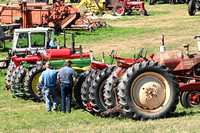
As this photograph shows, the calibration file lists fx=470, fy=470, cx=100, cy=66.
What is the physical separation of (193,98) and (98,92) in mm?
2514

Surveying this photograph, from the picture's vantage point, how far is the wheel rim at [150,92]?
1011 centimetres

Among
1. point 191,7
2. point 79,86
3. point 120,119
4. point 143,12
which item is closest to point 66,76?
point 79,86

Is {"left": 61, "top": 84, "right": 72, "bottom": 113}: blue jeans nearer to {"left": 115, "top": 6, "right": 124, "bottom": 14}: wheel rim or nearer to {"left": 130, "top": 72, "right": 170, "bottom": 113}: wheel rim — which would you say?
{"left": 130, "top": 72, "right": 170, "bottom": 113}: wheel rim

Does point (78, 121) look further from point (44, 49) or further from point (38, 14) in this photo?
point (38, 14)

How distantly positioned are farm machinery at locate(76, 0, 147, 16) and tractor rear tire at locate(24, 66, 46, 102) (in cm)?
2895

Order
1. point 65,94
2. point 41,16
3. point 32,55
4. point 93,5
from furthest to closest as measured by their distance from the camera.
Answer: point 93,5 < point 41,16 < point 32,55 < point 65,94

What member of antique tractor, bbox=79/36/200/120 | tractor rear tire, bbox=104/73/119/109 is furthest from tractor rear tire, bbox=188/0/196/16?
tractor rear tire, bbox=104/73/119/109

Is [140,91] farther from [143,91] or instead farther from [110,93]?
[110,93]

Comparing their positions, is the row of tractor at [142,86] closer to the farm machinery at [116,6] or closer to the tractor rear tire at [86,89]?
the tractor rear tire at [86,89]

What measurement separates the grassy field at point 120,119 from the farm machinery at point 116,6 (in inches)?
34.6

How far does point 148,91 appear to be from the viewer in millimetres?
10109

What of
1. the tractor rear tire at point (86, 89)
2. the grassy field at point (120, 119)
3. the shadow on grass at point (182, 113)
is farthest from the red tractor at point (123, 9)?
the shadow on grass at point (182, 113)

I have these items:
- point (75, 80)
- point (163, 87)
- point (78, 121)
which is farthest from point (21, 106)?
point (163, 87)

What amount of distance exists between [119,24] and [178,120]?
96.3 ft
